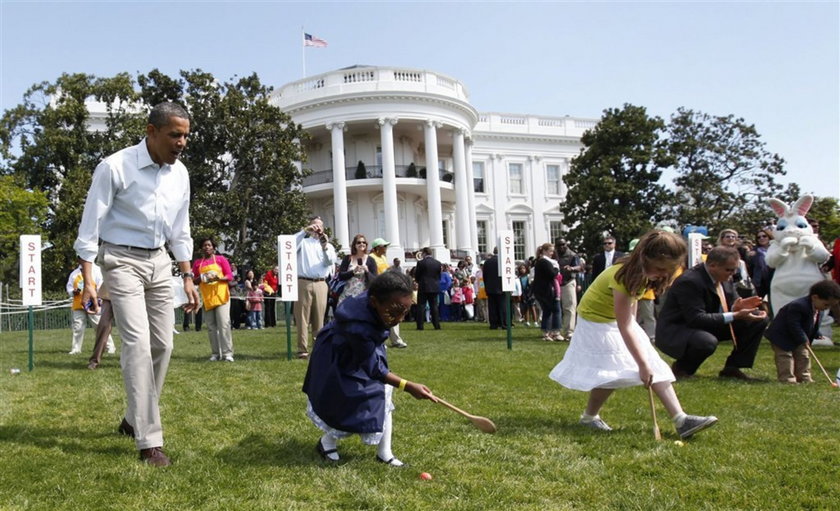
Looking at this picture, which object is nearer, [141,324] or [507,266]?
[141,324]

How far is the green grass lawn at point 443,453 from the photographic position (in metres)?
3.45

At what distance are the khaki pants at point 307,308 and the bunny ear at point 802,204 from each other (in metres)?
7.15

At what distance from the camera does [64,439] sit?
4.82m

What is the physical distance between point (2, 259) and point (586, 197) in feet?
94.1

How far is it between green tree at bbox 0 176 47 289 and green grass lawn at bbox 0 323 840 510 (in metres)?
25.9

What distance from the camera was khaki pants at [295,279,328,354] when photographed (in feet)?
32.7

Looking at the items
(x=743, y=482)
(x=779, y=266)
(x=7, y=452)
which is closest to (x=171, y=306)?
(x=7, y=452)

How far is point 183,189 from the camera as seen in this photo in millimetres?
4801

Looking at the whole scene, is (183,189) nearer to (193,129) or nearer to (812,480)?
(812,480)

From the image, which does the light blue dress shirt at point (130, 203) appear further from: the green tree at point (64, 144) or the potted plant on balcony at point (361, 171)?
the potted plant on balcony at point (361, 171)

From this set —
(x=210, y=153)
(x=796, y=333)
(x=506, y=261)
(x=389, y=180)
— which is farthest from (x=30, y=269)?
(x=389, y=180)

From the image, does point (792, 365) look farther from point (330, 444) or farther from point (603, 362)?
point (330, 444)

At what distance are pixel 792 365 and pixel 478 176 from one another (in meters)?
40.2

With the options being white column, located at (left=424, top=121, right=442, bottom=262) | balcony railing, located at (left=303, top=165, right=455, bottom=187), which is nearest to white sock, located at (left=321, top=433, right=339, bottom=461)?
white column, located at (left=424, top=121, right=442, bottom=262)
